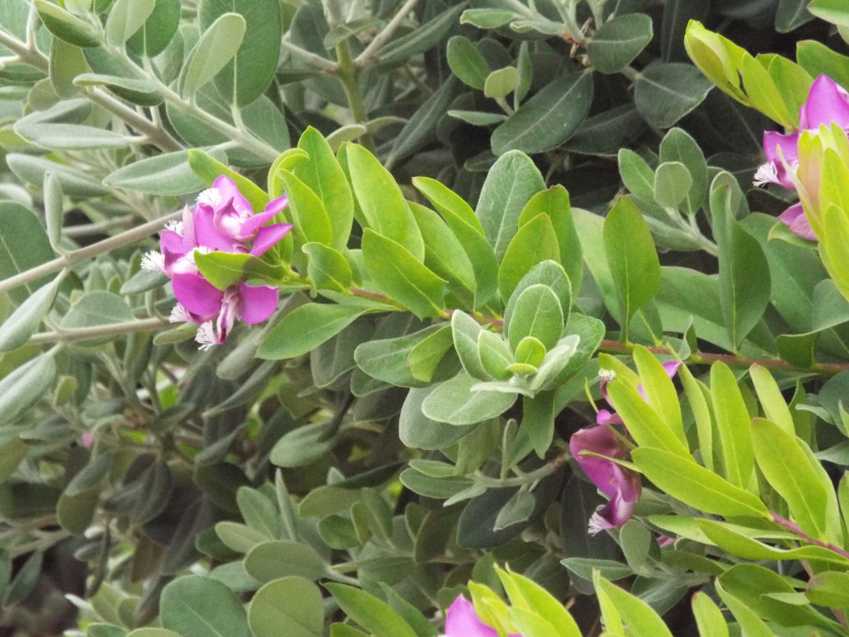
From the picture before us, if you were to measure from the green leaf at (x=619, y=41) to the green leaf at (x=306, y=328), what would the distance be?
11.0 inches

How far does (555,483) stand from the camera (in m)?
0.84

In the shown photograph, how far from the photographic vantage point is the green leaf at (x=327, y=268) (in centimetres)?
56

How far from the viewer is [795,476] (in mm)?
496

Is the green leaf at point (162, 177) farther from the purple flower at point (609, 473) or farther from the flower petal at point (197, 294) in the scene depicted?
the purple flower at point (609, 473)

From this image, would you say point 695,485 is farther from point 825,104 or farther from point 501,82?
point 501,82

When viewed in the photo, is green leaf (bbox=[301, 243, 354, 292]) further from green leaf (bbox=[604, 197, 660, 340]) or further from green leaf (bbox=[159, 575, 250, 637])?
green leaf (bbox=[159, 575, 250, 637])

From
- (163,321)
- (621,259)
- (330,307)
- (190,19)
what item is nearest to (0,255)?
(163,321)

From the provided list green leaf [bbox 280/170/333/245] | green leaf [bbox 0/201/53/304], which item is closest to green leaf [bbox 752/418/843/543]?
green leaf [bbox 280/170/333/245]

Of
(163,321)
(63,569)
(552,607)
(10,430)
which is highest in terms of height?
(552,607)

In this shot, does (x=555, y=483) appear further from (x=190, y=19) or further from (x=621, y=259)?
(x=190, y=19)

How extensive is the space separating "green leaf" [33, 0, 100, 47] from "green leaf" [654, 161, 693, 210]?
32cm

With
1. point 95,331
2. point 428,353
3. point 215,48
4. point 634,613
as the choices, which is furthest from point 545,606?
point 95,331

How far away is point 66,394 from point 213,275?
45 centimetres

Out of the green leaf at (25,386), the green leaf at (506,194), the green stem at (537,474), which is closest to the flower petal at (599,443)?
the green leaf at (506,194)
